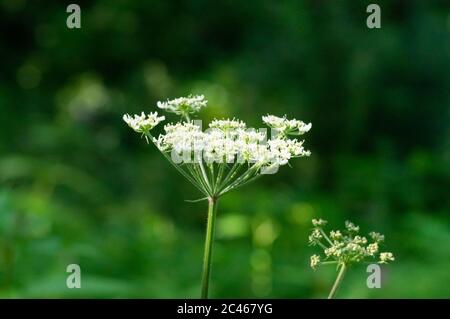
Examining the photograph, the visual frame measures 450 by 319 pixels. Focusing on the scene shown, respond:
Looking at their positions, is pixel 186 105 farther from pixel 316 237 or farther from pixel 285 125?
pixel 316 237

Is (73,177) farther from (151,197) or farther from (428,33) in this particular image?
(428,33)

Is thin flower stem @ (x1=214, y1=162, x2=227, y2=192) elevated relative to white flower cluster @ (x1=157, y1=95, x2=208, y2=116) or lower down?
lower down

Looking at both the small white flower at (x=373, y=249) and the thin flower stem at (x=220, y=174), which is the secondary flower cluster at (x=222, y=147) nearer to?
the thin flower stem at (x=220, y=174)

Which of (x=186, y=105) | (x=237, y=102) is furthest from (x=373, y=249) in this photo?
(x=237, y=102)

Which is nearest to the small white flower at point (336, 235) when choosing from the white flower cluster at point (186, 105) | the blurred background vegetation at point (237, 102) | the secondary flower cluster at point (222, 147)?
the secondary flower cluster at point (222, 147)

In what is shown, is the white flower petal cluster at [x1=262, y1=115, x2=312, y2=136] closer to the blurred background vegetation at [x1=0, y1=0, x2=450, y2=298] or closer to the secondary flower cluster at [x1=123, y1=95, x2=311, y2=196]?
the secondary flower cluster at [x1=123, y1=95, x2=311, y2=196]

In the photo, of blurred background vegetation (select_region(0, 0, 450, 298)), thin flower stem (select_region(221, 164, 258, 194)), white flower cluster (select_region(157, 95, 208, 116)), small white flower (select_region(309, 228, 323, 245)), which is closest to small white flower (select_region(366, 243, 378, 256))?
small white flower (select_region(309, 228, 323, 245))


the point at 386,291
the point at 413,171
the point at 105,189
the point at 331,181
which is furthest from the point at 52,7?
the point at 386,291
